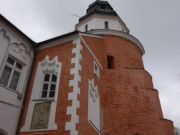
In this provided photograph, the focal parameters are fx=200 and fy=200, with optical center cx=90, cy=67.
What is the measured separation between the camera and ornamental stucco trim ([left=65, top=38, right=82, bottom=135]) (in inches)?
319

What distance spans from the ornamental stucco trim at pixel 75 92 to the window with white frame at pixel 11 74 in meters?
2.87

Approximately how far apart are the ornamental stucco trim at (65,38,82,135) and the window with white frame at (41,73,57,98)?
107 centimetres

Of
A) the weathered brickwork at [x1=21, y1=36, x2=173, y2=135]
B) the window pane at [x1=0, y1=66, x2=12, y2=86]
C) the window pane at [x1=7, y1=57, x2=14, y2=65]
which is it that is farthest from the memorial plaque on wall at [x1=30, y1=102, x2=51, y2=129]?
the window pane at [x1=7, y1=57, x2=14, y2=65]

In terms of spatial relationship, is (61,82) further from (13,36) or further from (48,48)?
(13,36)

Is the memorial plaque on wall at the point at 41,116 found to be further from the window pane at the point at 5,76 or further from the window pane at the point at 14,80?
the window pane at the point at 5,76

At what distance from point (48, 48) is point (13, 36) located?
2.04 meters

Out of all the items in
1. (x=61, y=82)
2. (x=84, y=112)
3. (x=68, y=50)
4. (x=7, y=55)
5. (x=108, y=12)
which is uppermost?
(x=108, y=12)

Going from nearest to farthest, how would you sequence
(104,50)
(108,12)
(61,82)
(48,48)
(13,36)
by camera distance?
(61,82) < (13,36) < (48,48) < (104,50) < (108,12)

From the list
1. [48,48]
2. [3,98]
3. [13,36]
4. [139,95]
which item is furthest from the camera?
[139,95]

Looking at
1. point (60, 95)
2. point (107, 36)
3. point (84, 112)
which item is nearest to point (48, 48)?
point (60, 95)

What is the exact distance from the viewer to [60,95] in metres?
9.25

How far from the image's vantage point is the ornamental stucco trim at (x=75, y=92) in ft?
26.6

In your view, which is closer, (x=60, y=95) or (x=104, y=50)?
(x=60, y=95)

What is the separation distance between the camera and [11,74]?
9.84 m
